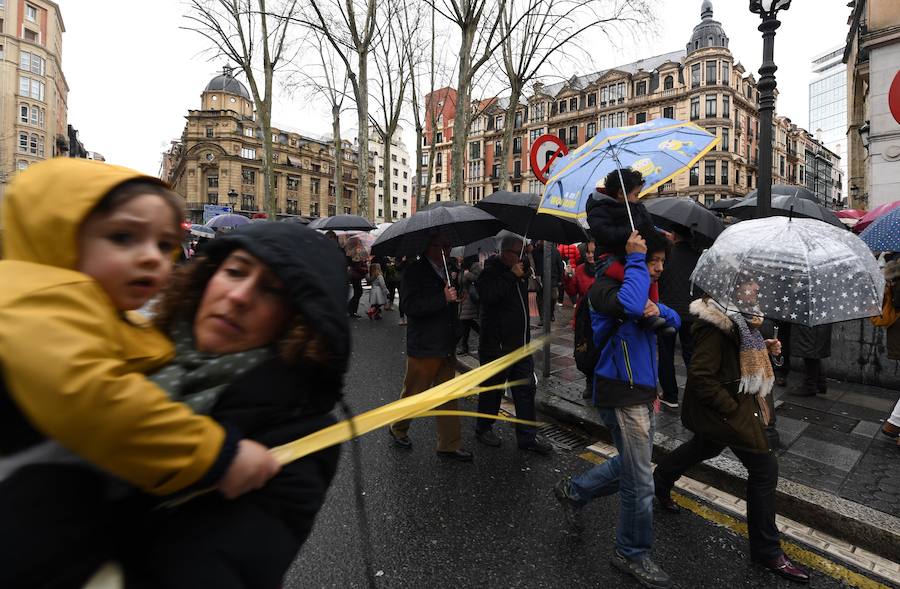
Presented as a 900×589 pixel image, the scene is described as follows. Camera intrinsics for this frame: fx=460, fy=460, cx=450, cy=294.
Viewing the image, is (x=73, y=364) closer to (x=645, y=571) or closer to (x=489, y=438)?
(x=645, y=571)

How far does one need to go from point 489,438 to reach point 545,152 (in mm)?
4003

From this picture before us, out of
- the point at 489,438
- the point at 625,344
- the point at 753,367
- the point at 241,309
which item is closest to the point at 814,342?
the point at 753,367

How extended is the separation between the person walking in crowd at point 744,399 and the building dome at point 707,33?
220 ft

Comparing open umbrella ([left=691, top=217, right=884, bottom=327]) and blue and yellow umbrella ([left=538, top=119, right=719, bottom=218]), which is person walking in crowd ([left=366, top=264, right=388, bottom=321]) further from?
open umbrella ([left=691, top=217, right=884, bottom=327])

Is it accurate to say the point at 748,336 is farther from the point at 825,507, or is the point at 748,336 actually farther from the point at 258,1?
the point at 258,1

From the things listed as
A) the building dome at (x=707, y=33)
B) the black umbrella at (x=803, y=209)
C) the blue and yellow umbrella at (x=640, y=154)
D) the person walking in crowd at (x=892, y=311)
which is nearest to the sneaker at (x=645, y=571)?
the blue and yellow umbrella at (x=640, y=154)

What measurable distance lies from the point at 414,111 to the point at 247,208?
52.9 meters

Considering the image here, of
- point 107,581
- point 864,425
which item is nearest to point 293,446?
point 107,581

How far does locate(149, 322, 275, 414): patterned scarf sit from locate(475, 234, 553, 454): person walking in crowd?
3.33 metres

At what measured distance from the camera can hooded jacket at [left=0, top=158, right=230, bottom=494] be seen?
2.35ft

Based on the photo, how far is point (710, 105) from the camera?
52.5 metres

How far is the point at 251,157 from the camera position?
69.9 meters

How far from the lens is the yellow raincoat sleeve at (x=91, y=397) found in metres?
0.71

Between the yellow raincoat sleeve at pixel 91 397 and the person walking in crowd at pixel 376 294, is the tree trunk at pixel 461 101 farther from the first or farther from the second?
the yellow raincoat sleeve at pixel 91 397
